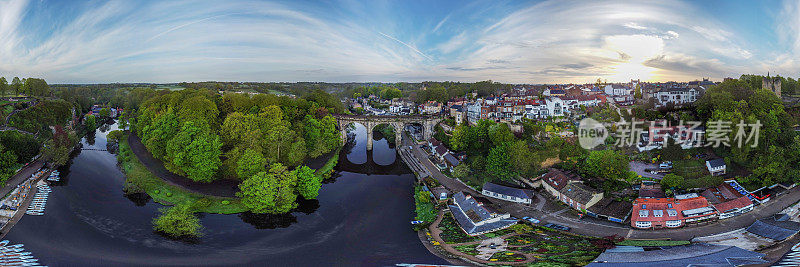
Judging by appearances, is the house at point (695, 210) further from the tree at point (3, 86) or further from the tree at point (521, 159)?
the tree at point (3, 86)

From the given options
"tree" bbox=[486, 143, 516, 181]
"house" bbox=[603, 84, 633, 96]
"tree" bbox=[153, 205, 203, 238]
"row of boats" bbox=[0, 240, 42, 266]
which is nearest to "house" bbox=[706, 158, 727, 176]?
"tree" bbox=[486, 143, 516, 181]

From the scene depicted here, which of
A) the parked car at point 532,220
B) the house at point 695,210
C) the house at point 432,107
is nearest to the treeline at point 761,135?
the house at point 695,210

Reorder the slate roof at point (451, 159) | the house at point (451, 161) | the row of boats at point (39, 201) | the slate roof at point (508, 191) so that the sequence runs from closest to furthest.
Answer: the row of boats at point (39, 201), the slate roof at point (508, 191), the house at point (451, 161), the slate roof at point (451, 159)

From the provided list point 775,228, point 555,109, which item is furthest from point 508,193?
point 555,109

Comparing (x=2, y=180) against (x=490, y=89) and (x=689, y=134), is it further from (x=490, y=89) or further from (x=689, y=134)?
(x=490, y=89)

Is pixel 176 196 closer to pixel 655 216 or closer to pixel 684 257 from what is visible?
pixel 684 257

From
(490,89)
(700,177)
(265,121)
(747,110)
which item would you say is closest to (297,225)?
(265,121)
